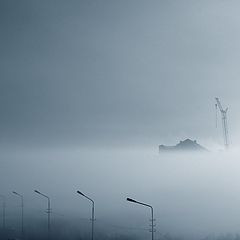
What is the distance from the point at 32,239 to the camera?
198m

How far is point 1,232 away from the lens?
19825cm

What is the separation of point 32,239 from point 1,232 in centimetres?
1702
